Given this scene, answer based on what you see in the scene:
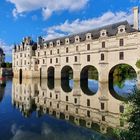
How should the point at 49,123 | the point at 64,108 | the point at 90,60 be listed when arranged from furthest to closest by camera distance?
the point at 90,60 → the point at 64,108 → the point at 49,123

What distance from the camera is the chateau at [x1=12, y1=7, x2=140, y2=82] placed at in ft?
125

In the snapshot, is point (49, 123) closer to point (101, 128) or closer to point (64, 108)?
point (101, 128)

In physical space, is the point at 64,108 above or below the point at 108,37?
below

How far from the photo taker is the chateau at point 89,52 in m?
38.2

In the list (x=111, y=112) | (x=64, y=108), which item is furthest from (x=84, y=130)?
(x=64, y=108)

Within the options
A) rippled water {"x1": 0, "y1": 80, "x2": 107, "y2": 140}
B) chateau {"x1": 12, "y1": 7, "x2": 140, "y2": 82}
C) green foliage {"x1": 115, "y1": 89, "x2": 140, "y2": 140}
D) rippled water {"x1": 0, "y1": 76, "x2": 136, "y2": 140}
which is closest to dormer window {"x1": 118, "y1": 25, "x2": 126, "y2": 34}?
chateau {"x1": 12, "y1": 7, "x2": 140, "y2": 82}

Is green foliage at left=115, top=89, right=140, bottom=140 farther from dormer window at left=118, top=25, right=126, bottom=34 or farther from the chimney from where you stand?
the chimney

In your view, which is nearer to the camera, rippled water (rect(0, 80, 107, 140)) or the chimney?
rippled water (rect(0, 80, 107, 140))

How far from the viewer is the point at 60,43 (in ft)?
182

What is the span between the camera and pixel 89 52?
4475 cm

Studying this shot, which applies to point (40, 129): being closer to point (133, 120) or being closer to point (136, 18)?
point (133, 120)

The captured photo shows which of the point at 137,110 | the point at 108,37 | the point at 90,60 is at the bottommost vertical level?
the point at 137,110

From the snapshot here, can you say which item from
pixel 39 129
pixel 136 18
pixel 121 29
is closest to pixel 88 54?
pixel 121 29

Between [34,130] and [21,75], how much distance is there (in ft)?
181
